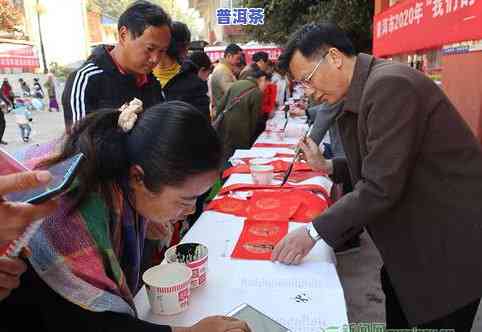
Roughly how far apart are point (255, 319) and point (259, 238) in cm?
45

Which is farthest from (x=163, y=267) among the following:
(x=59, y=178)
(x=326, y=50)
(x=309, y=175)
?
(x=309, y=175)

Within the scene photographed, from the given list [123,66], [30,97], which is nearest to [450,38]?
[123,66]

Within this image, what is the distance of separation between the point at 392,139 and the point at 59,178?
0.76 meters

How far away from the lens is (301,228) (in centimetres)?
118

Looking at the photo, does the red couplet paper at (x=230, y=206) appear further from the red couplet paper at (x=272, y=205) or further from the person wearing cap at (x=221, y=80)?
the person wearing cap at (x=221, y=80)

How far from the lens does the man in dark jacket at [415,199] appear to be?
1.02 m

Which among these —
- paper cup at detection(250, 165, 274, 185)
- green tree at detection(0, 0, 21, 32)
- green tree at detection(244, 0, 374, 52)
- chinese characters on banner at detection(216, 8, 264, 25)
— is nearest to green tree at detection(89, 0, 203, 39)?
green tree at detection(0, 0, 21, 32)

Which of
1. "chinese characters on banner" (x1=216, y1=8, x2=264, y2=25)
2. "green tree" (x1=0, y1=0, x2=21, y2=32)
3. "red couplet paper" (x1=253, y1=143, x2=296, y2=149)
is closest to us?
"red couplet paper" (x1=253, y1=143, x2=296, y2=149)

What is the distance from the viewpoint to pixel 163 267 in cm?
99

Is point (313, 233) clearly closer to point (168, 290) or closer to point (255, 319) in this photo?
point (255, 319)

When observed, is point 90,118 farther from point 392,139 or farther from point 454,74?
point 454,74

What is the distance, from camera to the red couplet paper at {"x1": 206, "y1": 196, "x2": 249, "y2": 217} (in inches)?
61.8

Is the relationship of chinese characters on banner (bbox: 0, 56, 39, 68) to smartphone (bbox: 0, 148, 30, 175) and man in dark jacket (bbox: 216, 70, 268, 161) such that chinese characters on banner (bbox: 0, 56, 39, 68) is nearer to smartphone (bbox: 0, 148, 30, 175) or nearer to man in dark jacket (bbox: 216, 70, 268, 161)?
man in dark jacket (bbox: 216, 70, 268, 161)

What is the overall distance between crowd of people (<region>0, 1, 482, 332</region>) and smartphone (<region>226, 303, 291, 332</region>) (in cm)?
7
